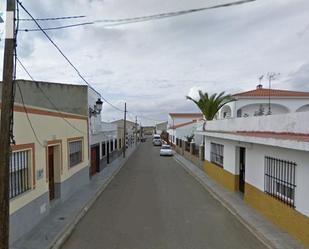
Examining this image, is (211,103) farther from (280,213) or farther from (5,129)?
(5,129)

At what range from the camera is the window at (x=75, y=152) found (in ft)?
57.2

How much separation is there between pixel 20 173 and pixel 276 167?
7.82 meters

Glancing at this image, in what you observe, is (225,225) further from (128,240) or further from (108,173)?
(108,173)

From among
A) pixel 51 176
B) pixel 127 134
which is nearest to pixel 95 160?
pixel 51 176

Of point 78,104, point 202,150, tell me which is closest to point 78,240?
point 78,104

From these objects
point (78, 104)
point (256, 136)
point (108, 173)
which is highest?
point (78, 104)

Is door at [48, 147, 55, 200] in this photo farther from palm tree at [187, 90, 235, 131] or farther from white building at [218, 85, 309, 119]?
white building at [218, 85, 309, 119]

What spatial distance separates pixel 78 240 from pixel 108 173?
634 inches

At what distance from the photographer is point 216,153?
2244cm

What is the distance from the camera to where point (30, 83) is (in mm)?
22234

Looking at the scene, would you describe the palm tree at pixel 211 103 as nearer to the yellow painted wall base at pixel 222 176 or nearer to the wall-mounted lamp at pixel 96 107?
the yellow painted wall base at pixel 222 176

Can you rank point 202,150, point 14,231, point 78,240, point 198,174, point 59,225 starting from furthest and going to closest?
point 202,150
point 198,174
point 59,225
point 78,240
point 14,231

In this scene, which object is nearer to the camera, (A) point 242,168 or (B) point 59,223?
(B) point 59,223

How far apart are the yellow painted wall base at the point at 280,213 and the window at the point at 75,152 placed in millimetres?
8245
